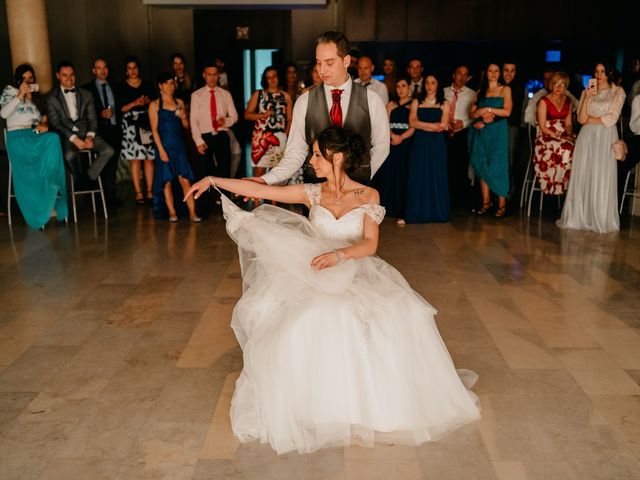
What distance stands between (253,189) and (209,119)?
430 centimetres

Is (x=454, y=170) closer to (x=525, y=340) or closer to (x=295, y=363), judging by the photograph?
(x=525, y=340)

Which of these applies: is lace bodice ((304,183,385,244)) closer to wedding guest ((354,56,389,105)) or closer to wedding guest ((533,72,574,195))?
wedding guest ((354,56,389,105))

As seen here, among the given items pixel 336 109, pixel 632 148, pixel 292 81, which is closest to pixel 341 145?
pixel 336 109

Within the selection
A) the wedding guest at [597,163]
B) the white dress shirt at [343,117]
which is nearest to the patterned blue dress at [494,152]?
the wedding guest at [597,163]

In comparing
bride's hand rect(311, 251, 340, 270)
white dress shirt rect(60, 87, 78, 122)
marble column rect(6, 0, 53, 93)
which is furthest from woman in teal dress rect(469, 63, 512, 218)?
bride's hand rect(311, 251, 340, 270)

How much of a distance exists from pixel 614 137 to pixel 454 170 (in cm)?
200

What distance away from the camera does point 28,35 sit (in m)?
7.24

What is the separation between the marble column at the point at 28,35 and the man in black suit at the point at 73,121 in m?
0.39

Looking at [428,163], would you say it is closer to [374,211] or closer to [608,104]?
Answer: [608,104]

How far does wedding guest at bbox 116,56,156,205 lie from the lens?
760cm

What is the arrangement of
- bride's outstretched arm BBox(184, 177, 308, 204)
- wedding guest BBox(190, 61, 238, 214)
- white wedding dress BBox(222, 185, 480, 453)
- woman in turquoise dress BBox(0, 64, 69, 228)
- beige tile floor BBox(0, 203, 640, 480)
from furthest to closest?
1. wedding guest BBox(190, 61, 238, 214)
2. woman in turquoise dress BBox(0, 64, 69, 228)
3. bride's outstretched arm BBox(184, 177, 308, 204)
4. white wedding dress BBox(222, 185, 480, 453)
5. beige tile floor BBox(0, 203, 640, 480)

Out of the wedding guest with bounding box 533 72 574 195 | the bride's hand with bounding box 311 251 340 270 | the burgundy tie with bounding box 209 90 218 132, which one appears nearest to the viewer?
the bride's hand with bounding box 311 251 340 270

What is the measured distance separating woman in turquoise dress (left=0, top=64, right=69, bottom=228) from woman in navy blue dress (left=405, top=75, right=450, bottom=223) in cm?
346

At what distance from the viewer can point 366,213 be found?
3.14 metres
